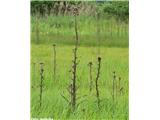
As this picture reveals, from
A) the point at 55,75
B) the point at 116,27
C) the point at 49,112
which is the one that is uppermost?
the point at 116,27

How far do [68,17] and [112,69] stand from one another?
0.30 meters

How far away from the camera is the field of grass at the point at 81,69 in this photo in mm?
2445

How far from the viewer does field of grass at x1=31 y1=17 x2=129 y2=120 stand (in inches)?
96.3

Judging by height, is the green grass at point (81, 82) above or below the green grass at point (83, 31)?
below

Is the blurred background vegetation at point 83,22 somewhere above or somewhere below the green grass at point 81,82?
above

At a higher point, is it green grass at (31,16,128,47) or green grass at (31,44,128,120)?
green grass at (31,16,128,47)

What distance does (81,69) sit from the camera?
2.48m

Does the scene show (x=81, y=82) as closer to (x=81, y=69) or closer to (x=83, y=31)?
(x=81, y=69)
